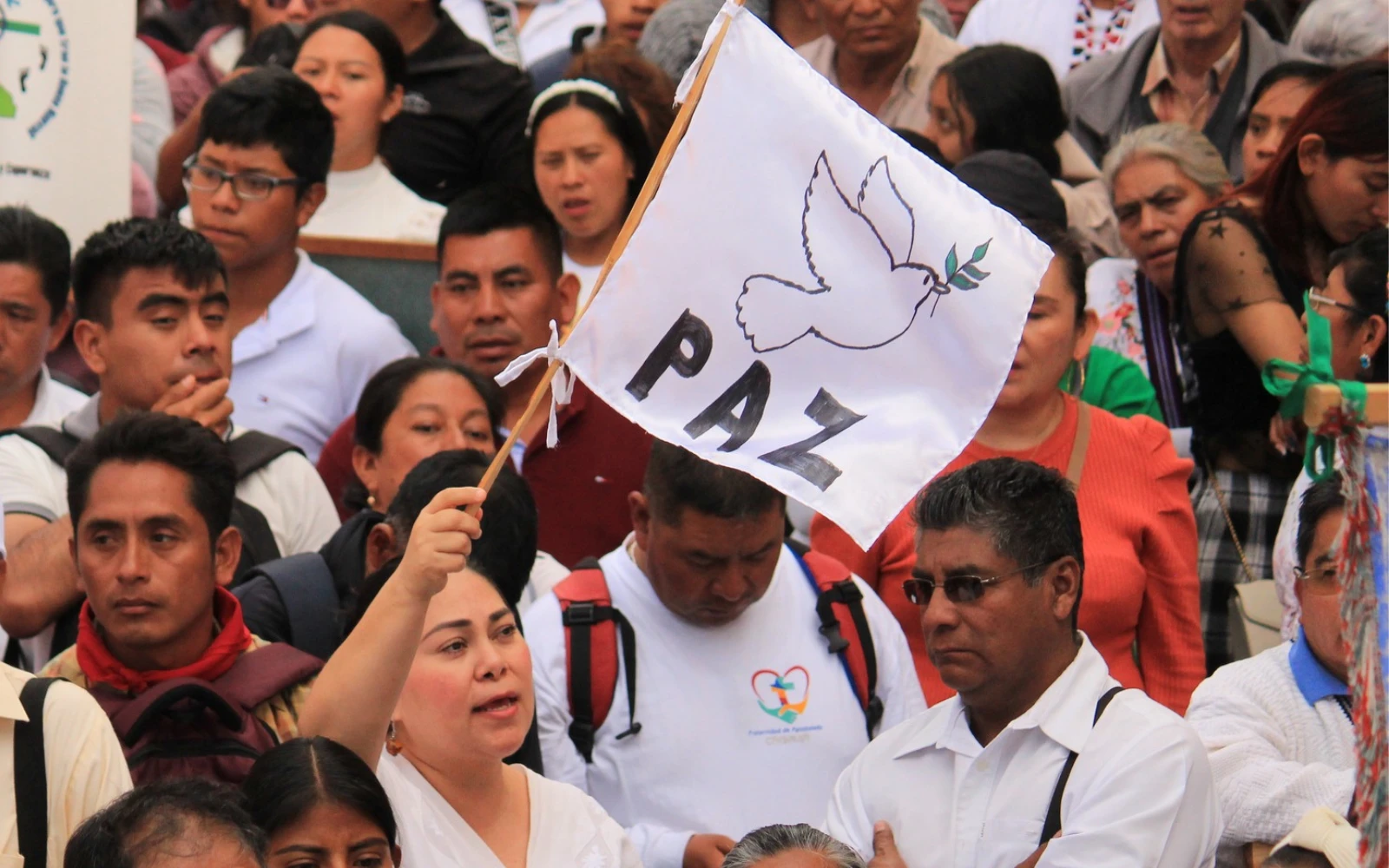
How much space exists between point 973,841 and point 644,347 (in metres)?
1.19

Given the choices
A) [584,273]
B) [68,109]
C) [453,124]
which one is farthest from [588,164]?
[68,109]

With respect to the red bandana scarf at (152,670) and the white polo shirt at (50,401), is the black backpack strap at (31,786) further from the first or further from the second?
the white polo shirt at (50,401)

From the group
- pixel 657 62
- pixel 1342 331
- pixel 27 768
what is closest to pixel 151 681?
pixel 27 768

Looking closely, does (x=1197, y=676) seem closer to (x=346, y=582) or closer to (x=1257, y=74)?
(x=346, y=582)

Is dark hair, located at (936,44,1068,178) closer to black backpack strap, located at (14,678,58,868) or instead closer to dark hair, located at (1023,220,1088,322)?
dark hair, located at (1023,220,1088,322)

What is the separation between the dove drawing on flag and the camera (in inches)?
162

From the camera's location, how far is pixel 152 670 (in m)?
4.54

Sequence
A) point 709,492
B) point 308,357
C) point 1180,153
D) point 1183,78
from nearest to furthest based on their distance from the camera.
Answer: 1. point 709,492
2. point 308,357
3. point 1180,153
4. point 1183,78

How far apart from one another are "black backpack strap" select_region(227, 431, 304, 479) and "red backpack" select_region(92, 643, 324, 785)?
1.13 meters

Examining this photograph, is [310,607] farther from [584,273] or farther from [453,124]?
[453,124]

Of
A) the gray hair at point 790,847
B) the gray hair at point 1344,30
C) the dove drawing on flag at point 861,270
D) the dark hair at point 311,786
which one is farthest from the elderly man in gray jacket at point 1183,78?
the dark hair at point 311,786

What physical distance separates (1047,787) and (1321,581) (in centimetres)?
93

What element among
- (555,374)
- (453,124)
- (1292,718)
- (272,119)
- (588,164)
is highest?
(453,124)

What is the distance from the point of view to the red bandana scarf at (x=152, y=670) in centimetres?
445
